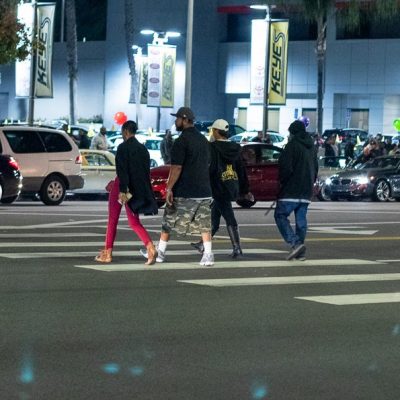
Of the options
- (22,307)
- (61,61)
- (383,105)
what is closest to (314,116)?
(383,105)

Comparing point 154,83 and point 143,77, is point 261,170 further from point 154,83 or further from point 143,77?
point 143,77

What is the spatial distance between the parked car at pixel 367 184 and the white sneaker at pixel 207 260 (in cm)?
2046

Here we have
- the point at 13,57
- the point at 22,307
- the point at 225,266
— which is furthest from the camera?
the point at 13,57

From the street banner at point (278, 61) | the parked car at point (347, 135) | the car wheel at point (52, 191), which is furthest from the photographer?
the parked car at point (347, 135)

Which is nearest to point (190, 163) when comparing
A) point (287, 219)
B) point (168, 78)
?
point (287, 219)

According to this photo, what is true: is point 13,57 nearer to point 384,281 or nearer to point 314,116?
point 384,281

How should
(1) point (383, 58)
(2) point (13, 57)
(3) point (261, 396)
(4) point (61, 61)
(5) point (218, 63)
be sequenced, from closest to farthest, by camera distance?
(3) point (261, 396), (2) point (13, 57), (1) point (383, 58), (5) point (218, 63), (4) point (61, 61)

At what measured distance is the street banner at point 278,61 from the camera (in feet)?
155

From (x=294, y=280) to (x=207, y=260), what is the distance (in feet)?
4.76

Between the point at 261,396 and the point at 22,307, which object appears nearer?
the point at 261,396

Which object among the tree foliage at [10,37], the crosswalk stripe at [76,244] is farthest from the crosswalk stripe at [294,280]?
the tree foliage at [10,37]

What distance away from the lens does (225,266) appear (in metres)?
16.1

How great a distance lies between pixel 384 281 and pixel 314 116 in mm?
63082

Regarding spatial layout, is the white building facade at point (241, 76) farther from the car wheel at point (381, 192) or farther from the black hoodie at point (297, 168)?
the black hoodie at point (297, 168)
